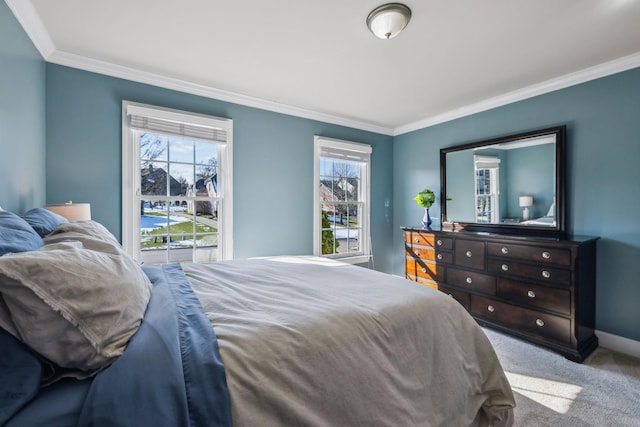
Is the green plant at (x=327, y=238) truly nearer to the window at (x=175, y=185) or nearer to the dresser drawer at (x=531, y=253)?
the window at (x=175, y=185)

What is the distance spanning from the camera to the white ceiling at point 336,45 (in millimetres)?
1854

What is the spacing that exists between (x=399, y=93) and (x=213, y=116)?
2091 mm

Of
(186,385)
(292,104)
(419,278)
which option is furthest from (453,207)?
(186,385)

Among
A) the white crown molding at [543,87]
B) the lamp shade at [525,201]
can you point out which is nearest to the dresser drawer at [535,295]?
the lamp shade at [525,201]

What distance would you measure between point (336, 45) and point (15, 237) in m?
2.26

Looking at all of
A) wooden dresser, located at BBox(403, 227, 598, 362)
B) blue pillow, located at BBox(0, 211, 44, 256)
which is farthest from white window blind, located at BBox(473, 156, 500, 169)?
blue pillow, located at BBox(0, 211, 44, 256)

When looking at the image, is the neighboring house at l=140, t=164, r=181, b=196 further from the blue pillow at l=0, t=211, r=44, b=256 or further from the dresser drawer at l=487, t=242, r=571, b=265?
the dresser drawer at l=487, t=242, r=571, b=265

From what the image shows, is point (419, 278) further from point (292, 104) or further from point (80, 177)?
point (80, 177)

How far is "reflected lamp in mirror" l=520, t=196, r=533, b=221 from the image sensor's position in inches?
117

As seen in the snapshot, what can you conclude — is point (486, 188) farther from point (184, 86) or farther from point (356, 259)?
point (184, 86)

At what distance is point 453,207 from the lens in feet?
12.2

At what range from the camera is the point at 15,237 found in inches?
38.4

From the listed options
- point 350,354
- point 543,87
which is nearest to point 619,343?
point 543,87

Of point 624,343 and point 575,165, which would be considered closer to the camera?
point 624,343
